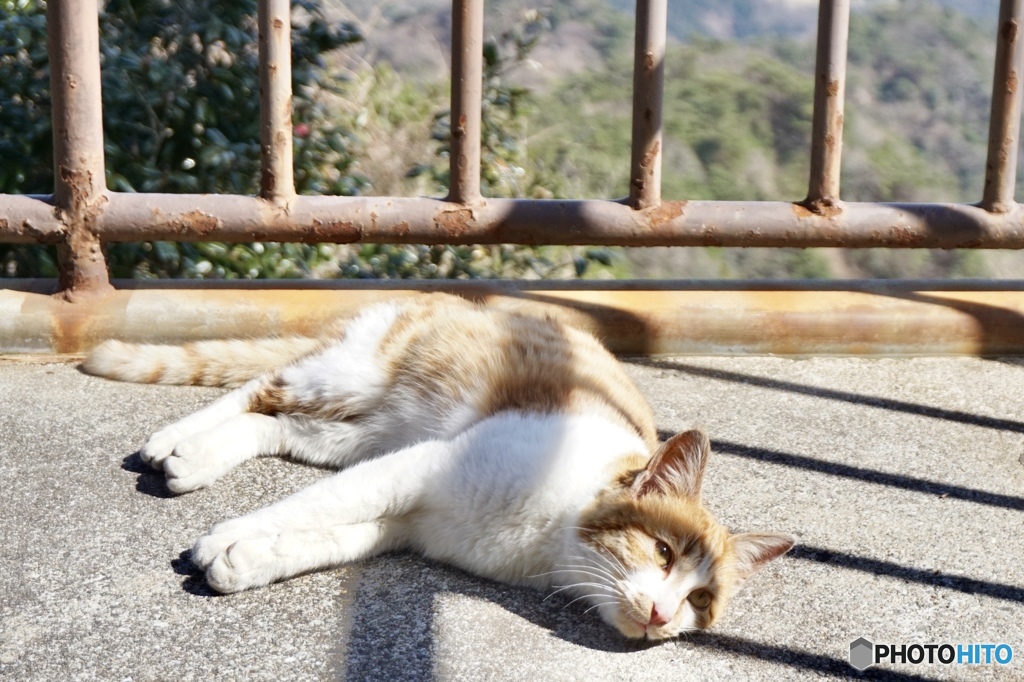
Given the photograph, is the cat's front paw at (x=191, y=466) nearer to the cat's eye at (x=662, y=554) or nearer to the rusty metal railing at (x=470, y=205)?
the rusty metal railing at (x=470, y=205)

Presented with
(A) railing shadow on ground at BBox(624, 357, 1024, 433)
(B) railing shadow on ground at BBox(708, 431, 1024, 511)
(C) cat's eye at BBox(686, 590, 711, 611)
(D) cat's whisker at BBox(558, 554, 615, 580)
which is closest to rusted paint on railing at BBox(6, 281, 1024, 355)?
(A) railing shadow on ground at BBox(624, 357, 1024, 433)

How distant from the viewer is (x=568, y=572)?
1877 millimetres

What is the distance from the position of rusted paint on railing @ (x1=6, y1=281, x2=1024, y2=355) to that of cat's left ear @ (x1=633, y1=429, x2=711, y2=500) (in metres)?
1.08

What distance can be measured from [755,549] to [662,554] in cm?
17

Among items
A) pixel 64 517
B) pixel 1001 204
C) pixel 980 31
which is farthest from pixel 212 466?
pixel 980 31

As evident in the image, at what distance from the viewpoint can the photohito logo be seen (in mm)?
1665

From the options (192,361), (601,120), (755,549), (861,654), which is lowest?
(861,654)

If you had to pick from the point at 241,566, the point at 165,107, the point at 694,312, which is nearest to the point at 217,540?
the point at 241,566

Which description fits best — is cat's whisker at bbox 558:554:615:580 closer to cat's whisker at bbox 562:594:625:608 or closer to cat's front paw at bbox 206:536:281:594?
cat's whisker at bbox 562:594:625:608

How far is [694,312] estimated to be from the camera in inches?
116

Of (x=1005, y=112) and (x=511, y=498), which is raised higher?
(x=1005, y=112)

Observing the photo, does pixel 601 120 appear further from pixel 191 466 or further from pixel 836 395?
pixel 191 466

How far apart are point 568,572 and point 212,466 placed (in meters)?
0.79

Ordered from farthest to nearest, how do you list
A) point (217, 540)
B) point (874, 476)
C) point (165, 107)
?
point (165, 107) < point (874, 476) < point (217, 540)
